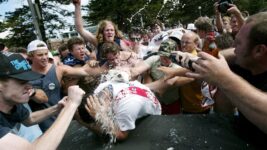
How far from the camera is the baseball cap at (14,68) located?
230cm

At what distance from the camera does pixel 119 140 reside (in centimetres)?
239

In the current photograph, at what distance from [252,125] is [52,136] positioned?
1.16m

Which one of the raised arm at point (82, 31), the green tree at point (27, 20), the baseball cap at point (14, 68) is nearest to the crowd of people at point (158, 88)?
the baseball cap at point (14, 68)

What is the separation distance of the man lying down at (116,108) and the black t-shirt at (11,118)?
456 millimetres

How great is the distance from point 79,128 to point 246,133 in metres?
1.24

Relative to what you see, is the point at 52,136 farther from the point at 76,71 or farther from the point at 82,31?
the point at 82,31

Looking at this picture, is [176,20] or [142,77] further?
[176,20]

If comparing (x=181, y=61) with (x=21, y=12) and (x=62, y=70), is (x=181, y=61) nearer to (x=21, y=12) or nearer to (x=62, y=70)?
(x=62, y=70)

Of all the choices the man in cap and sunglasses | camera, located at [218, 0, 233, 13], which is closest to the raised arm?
camera, located at [218, 0, 233, 13]

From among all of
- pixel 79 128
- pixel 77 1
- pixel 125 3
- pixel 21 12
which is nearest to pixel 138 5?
pixel 125 3

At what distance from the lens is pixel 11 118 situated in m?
2.49

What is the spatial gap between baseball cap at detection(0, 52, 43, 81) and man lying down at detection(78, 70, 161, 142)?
17.1 inches

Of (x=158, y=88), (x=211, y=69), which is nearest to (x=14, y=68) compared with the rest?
(x=211, y=69)

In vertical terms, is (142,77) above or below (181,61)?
below
